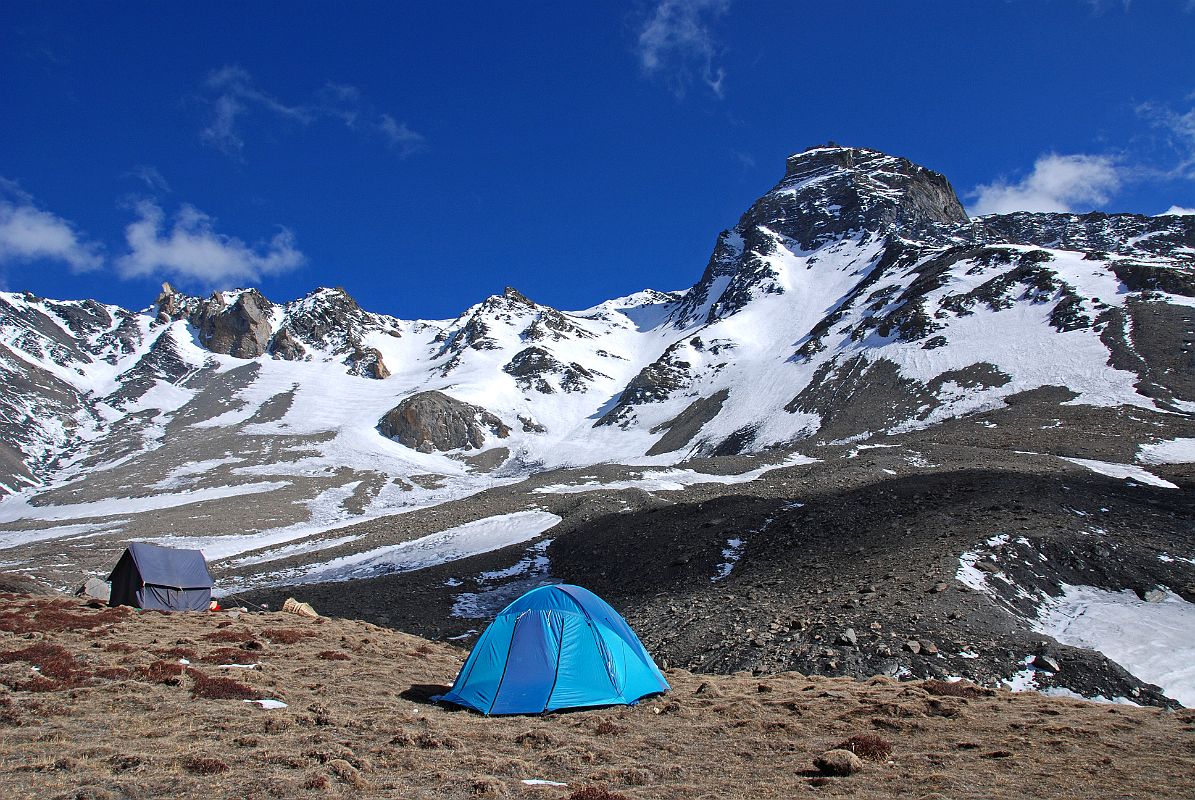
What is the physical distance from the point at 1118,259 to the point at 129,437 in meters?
193

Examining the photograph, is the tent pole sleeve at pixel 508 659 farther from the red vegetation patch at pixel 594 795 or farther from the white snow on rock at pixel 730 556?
the white snow on rock at pixel 730 556

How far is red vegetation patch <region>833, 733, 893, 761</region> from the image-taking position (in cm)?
1003

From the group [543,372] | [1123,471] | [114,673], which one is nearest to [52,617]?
[114,673]

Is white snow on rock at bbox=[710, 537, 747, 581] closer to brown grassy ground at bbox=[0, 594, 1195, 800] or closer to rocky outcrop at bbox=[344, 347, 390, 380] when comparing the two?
brown grassy ground at bbox=[0, 594, 1195, 800]

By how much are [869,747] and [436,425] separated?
133458mm

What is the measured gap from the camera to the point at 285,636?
20469 mm

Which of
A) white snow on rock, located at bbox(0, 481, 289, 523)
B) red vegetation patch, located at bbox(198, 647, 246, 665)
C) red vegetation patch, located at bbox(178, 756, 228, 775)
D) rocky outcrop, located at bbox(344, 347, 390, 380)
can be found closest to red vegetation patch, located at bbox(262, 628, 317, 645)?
red vegetation patch, located at bbox(198, 647, 246, 665)

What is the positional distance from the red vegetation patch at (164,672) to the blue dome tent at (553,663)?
6153 millimetres

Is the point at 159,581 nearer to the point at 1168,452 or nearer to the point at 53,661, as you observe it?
the point at 53,661

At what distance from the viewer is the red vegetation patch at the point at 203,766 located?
9.19m

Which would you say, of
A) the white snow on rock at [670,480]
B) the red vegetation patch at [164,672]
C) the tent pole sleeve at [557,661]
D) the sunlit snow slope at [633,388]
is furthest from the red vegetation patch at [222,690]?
the sunlit snow slope at [633,388]

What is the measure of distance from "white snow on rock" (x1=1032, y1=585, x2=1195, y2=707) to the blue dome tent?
12.3 metres

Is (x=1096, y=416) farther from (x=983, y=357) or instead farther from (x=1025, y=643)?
(x=1025, y=643)

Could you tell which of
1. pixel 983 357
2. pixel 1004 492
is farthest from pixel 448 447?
pixel 1004 492
